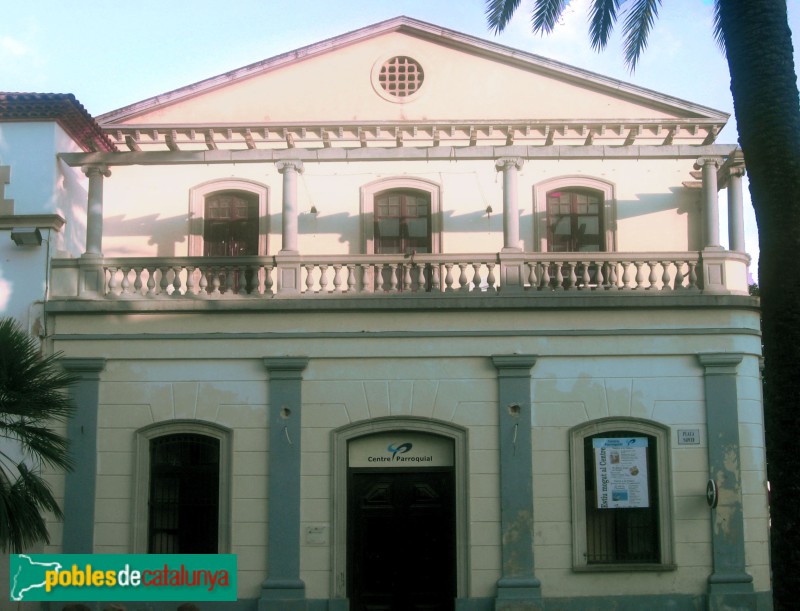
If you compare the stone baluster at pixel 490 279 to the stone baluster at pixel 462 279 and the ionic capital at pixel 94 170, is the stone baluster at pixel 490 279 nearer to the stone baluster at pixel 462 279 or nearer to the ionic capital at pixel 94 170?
the stone baluster at pixel 462 279

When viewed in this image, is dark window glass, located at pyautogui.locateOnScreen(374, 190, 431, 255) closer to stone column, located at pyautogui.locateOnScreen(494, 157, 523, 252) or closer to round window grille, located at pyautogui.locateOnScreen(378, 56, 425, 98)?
round window grille, located at pyautogui.locateOnScreen(378, 56, 425, 98)

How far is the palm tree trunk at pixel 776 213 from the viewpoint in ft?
34.5

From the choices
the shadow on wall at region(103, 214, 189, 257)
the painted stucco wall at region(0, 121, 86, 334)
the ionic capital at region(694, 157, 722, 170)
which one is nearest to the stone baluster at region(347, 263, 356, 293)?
the shadow on wall at region(103, 214, 189, 257)

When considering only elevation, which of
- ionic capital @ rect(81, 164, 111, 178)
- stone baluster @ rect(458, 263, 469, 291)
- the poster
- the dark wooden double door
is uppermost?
ionic capital @ rect(81, 164, 111, 178)

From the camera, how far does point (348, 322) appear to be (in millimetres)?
16547

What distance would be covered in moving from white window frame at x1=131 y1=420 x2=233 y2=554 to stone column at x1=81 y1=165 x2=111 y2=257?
3049mm

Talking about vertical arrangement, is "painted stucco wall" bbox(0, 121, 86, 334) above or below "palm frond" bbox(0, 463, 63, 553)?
above

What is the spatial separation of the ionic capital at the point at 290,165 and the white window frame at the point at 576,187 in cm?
476

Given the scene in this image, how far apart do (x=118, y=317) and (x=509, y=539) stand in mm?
6986

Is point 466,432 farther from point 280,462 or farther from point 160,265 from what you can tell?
point 160,265

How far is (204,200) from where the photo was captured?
19.7m

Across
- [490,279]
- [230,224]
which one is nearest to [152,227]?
[230,224]

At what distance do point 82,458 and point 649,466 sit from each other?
876 centimetres

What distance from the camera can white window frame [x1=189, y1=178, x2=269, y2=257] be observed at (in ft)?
63.6
